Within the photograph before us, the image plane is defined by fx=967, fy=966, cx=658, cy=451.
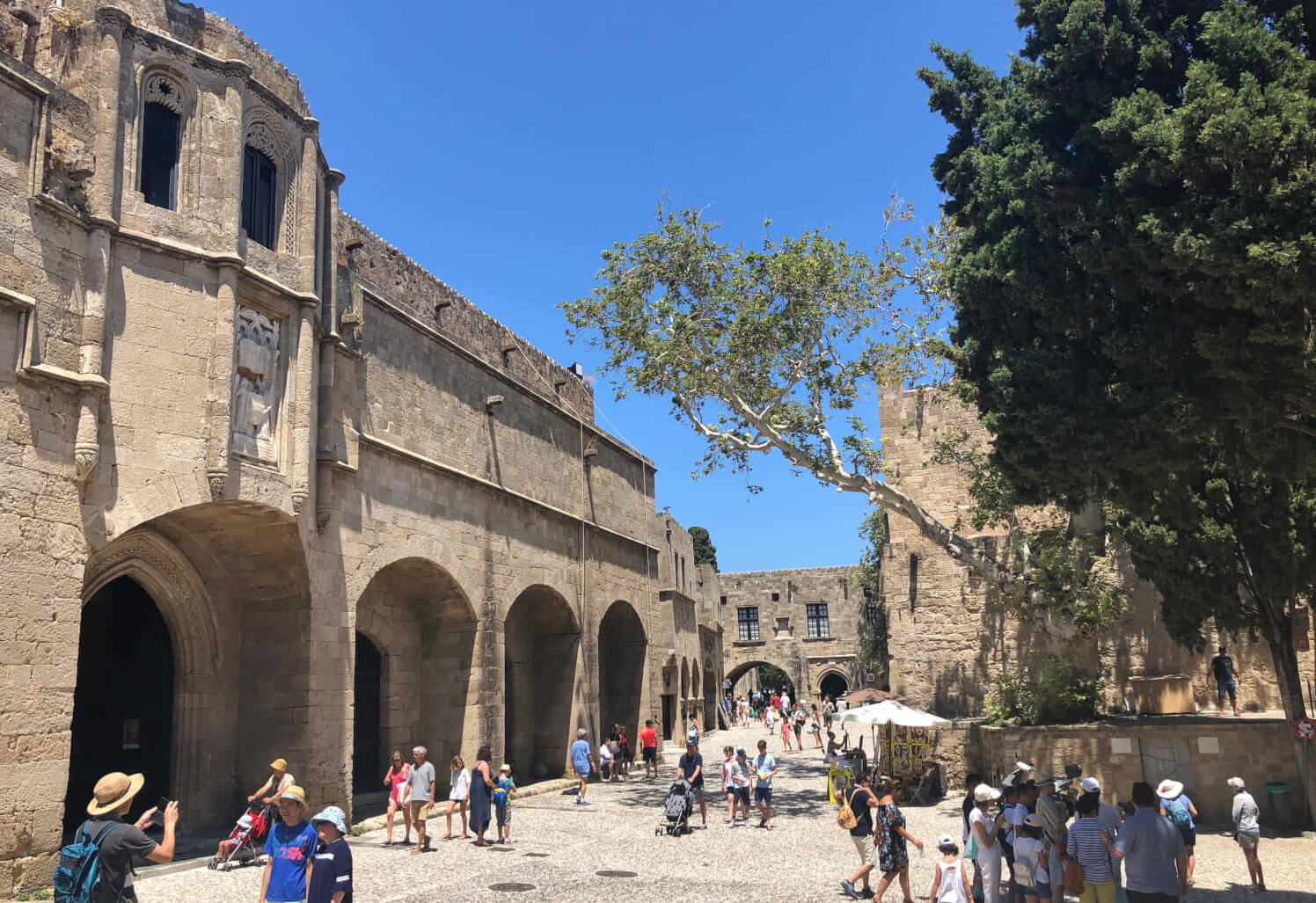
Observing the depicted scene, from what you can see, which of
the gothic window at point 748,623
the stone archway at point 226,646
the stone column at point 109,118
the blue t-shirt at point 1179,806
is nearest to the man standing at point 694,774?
the stone archway at point 226,646

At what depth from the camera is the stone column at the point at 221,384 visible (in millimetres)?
10750

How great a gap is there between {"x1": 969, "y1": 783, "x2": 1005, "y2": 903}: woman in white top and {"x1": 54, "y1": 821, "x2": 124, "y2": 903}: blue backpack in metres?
6.23

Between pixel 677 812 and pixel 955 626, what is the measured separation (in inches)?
390

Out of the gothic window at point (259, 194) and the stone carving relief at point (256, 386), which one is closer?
the stone carving relief at point (256, 386)

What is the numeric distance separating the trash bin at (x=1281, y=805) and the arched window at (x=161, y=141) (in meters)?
16.0

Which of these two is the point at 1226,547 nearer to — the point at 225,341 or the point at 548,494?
the point at 548,494

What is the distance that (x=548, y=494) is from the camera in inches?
780

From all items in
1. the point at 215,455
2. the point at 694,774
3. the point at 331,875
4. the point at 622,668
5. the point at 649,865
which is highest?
the point at 215,455

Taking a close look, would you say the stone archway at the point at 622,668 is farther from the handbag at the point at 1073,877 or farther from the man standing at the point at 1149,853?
the man standing at the point at 1149,853

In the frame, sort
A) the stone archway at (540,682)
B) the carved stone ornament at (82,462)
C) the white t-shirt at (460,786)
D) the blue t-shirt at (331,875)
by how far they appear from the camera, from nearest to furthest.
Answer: the blue t-shirt at (331,875), the carved stone ornament at (82,462), the white t-shirt at (460,786), the stone archway at (540,682)

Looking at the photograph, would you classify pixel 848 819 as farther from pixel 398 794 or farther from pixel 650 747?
pixel 650 747

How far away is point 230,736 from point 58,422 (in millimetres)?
5119

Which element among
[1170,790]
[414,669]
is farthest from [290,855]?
[414,669]

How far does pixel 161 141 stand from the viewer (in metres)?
11.2
